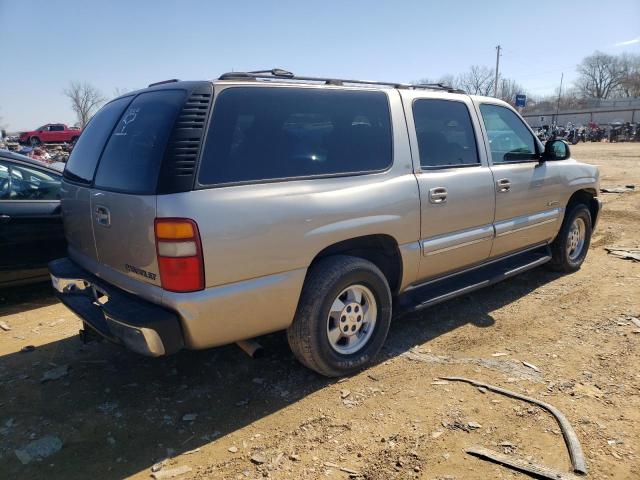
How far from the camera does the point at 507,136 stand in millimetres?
4578

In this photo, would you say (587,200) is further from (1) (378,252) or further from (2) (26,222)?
(2) (26,222)

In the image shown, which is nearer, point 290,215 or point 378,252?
point 290,215

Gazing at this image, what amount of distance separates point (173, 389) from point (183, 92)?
77.2 inches

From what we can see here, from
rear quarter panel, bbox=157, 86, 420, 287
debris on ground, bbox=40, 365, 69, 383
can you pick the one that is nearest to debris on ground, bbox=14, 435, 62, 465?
debris on ground, bbox=40, 365, 69, 383

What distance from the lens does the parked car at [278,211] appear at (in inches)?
99.1

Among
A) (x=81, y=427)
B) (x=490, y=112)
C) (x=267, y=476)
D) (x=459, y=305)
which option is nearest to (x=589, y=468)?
(x=267, y=476)

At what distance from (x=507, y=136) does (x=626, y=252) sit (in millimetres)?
3256

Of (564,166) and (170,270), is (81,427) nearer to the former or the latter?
(170,270)

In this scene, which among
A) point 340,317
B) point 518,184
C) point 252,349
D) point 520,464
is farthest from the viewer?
point 518,184

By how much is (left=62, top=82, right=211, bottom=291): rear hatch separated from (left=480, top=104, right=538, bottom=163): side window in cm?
284

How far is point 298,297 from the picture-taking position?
9.56 ft

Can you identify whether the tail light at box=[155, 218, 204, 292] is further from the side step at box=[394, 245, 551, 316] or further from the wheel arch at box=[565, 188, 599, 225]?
the wheel arch at box=[565, 188, 599, 225]

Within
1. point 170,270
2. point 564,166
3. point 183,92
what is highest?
point 183,92

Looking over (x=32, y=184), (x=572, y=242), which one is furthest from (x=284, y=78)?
(x=572, y=242)
